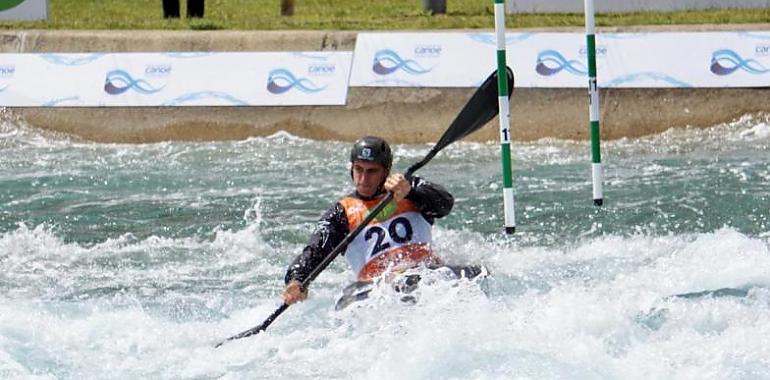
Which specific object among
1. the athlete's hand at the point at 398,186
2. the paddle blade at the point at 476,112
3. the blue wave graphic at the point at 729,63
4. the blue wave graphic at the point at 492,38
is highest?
the blue wave graphic at the point at 492,38

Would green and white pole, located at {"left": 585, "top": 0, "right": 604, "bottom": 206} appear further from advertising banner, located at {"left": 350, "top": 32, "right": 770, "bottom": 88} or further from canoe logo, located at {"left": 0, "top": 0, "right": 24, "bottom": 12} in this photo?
canoe logo, located at {"left": 0, "top": 0, "right": 24, "bottom": 12}

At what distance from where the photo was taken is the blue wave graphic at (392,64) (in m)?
15.7

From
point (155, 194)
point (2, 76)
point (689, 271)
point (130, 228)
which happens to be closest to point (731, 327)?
point (689, 271)

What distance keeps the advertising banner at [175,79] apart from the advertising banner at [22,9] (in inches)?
76.1

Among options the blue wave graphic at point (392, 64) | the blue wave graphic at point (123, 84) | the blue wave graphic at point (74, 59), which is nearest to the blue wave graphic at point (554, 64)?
the blue wave graphic at point (392, 64)

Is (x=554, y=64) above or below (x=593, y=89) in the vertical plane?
above

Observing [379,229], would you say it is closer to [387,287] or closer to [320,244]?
[320,244]

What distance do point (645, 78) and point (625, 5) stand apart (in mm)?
2488

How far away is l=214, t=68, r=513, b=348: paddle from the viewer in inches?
331

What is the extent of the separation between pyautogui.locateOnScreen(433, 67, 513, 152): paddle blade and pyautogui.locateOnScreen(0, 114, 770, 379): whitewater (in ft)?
2.19

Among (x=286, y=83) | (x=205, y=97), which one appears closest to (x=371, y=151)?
(x=286, y=83)

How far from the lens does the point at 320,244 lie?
28.3 ft

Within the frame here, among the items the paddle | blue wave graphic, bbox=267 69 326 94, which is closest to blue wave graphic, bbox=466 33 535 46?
blue wave graphic, bbox=267 69 326 94

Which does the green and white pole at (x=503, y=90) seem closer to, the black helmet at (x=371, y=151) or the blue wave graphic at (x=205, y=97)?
the black helmet at (x=371, y=151)
